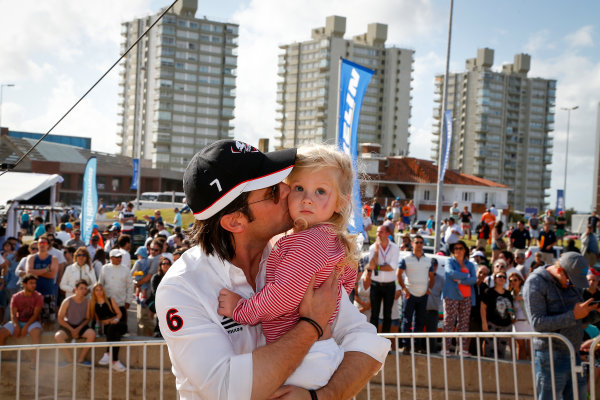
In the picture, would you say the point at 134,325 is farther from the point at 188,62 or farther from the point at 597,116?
the point at 188,62

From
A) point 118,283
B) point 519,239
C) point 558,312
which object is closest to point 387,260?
point 558,312

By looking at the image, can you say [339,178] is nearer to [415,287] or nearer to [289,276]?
[289,276]

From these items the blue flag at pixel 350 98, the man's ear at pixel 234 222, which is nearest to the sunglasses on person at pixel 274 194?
the man's ear at pixel 234 222

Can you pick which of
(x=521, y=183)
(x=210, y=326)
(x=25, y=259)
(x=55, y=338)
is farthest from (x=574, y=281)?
(x=521, y=183)

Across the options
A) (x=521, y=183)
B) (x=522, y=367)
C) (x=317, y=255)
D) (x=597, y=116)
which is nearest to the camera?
(x=317, y=255)

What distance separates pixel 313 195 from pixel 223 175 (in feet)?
1.39

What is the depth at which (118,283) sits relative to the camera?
948 cm

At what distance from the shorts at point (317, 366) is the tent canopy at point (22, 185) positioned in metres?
13.2

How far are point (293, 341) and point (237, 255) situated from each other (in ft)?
1.24

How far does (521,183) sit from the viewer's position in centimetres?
13538

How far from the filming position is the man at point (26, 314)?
911 cm

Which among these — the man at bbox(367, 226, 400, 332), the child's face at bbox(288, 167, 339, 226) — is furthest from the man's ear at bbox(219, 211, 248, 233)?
the man at bbox(367, 226, 400, 332)

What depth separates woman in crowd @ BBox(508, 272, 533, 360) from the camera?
8508 millimetres

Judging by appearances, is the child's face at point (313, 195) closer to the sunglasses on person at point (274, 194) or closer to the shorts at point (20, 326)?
the sunglasses on person at point (274, 194)
